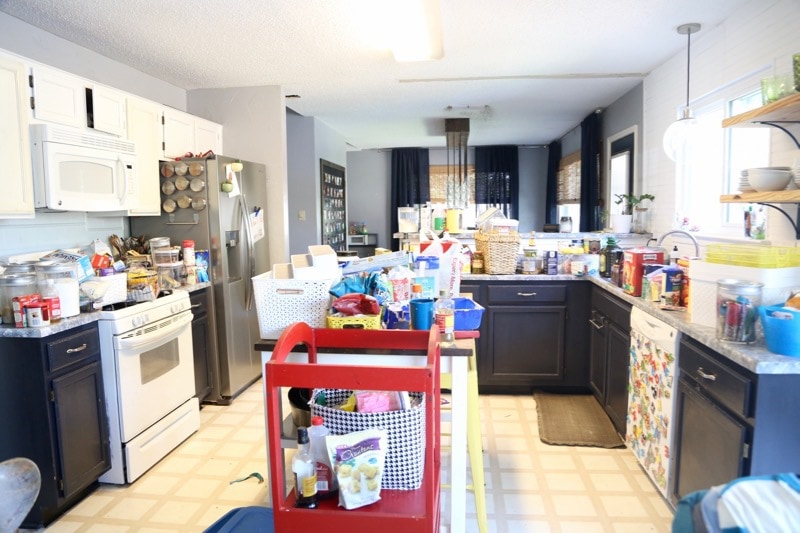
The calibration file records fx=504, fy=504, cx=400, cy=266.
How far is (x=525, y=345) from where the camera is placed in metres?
3.58

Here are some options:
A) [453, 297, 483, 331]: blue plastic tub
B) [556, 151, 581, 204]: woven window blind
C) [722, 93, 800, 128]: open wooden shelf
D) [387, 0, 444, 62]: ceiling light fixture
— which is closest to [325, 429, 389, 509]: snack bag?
[453, 297, 483, 331]: blue plastic tub

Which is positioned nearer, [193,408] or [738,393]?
[738,393]

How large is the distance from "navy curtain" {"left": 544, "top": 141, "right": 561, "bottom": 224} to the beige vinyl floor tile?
18.8 feet

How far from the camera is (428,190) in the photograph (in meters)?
8.90

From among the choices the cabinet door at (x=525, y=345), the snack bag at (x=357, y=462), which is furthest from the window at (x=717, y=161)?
the snack bag at (x=357, y=462)

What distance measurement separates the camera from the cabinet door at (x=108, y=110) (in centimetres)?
299

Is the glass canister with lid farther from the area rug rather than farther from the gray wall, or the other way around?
the gray wall

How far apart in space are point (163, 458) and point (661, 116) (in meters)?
4.19

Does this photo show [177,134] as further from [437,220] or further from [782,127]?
[782,127]

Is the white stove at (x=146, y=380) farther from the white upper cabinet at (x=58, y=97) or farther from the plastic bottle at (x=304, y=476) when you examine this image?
the plastic bottle at (x=304, y=476)

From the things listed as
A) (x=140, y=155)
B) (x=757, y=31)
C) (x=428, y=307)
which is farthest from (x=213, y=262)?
(x=757, y=31)

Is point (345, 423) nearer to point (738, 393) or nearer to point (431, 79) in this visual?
point (738, 393)

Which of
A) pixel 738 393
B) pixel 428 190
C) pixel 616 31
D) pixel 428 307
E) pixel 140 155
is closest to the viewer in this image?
pixel 738 393

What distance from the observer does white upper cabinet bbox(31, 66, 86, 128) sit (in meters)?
2.60
